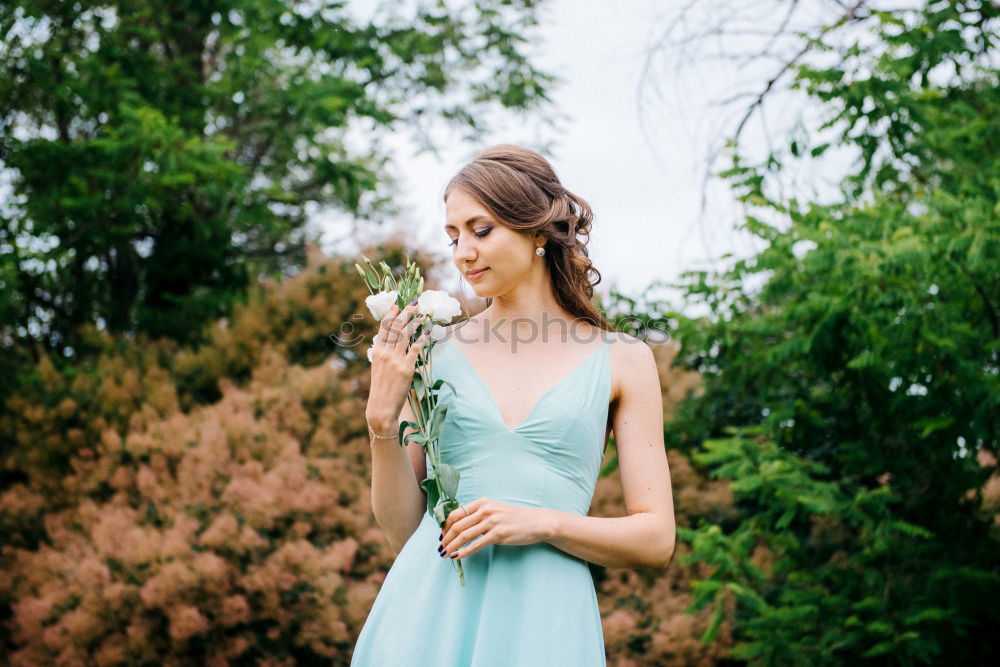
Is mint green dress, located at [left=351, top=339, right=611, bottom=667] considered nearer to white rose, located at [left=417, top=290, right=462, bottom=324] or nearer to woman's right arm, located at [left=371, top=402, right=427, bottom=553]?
woman's right arm, located at [left=371, top=402, right=427, bottom=553]

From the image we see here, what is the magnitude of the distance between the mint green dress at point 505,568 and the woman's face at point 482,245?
0.21 m

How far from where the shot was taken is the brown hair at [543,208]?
211 cm

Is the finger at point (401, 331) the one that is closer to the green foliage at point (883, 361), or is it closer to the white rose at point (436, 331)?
the white rose at point (436, 331)

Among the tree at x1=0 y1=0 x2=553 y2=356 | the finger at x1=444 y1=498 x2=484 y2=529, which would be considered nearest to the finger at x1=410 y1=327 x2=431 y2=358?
the finger at x1=444 y1=498 x2=484 y2=529

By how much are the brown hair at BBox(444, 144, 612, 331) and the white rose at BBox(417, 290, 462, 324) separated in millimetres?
253

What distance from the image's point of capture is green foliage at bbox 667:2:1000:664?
4465mm

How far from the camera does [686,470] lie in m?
7.30

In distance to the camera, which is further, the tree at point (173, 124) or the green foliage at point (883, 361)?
the tree at point (173, 124)

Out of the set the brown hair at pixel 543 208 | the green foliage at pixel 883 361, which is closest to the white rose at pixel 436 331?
the brown hair at pixel 543 208

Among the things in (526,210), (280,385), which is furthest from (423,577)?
(280,385)

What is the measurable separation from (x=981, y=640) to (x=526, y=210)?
15.4ft

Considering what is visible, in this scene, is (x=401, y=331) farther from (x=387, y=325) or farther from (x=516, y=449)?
(x=516, y=449)

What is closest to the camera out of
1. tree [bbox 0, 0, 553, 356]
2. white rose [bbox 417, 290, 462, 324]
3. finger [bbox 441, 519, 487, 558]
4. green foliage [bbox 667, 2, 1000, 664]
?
finger [bbox 441, 519, 487, 558]

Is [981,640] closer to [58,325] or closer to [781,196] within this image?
[781,196]
